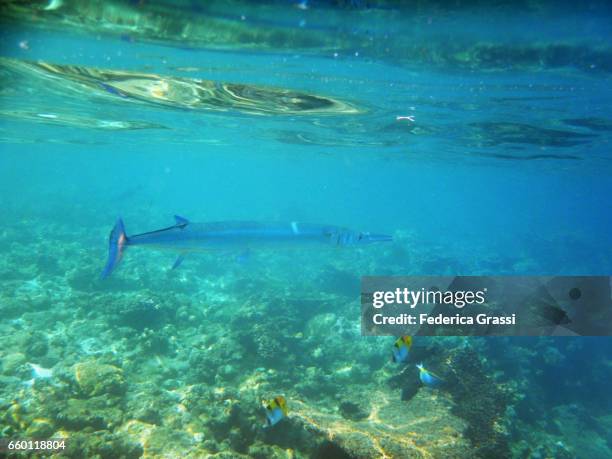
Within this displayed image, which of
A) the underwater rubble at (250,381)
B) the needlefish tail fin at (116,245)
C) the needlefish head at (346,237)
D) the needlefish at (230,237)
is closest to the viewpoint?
the needlefish tail fin at (116,245)

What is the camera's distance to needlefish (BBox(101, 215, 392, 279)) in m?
6.17

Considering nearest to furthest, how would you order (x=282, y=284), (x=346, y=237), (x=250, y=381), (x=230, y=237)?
(x=230, y=237)
(x=346, y=237)
(x=250, y=381)
(x=282, y=284)

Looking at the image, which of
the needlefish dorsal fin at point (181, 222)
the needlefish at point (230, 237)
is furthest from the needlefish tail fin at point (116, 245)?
the needlefish dorsal fin at point (181, 222)

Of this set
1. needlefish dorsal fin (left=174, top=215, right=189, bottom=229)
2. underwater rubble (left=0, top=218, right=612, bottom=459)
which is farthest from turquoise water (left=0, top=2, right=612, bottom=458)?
needlefish dorsal fin (left=174, top=215, right=189, bottom=229)

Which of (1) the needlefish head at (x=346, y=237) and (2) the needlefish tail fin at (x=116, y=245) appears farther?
(1) the needlefish head at (x=346, y=237)

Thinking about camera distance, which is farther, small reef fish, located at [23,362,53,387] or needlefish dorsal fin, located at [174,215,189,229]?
small reef fish, located at [23,362,53,387]

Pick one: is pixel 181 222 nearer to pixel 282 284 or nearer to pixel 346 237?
pixel 346 237

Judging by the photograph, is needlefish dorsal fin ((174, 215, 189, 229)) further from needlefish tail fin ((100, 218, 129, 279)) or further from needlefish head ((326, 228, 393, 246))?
needlefish head ((326, 228, 393, 246))

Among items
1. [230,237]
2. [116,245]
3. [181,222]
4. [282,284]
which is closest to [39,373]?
[116,245]

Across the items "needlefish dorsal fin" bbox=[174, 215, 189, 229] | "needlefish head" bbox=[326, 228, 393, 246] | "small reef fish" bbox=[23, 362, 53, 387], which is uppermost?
"needlefish dorsal fin" bbox=[174, 215, 189, 229]

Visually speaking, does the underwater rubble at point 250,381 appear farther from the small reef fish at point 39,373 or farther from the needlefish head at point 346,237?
the needlefish head at point 346,237

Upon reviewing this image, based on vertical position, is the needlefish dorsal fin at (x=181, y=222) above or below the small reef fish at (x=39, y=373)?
above

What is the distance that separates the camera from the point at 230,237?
24.6 ft

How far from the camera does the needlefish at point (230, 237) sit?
6168 millimetres
